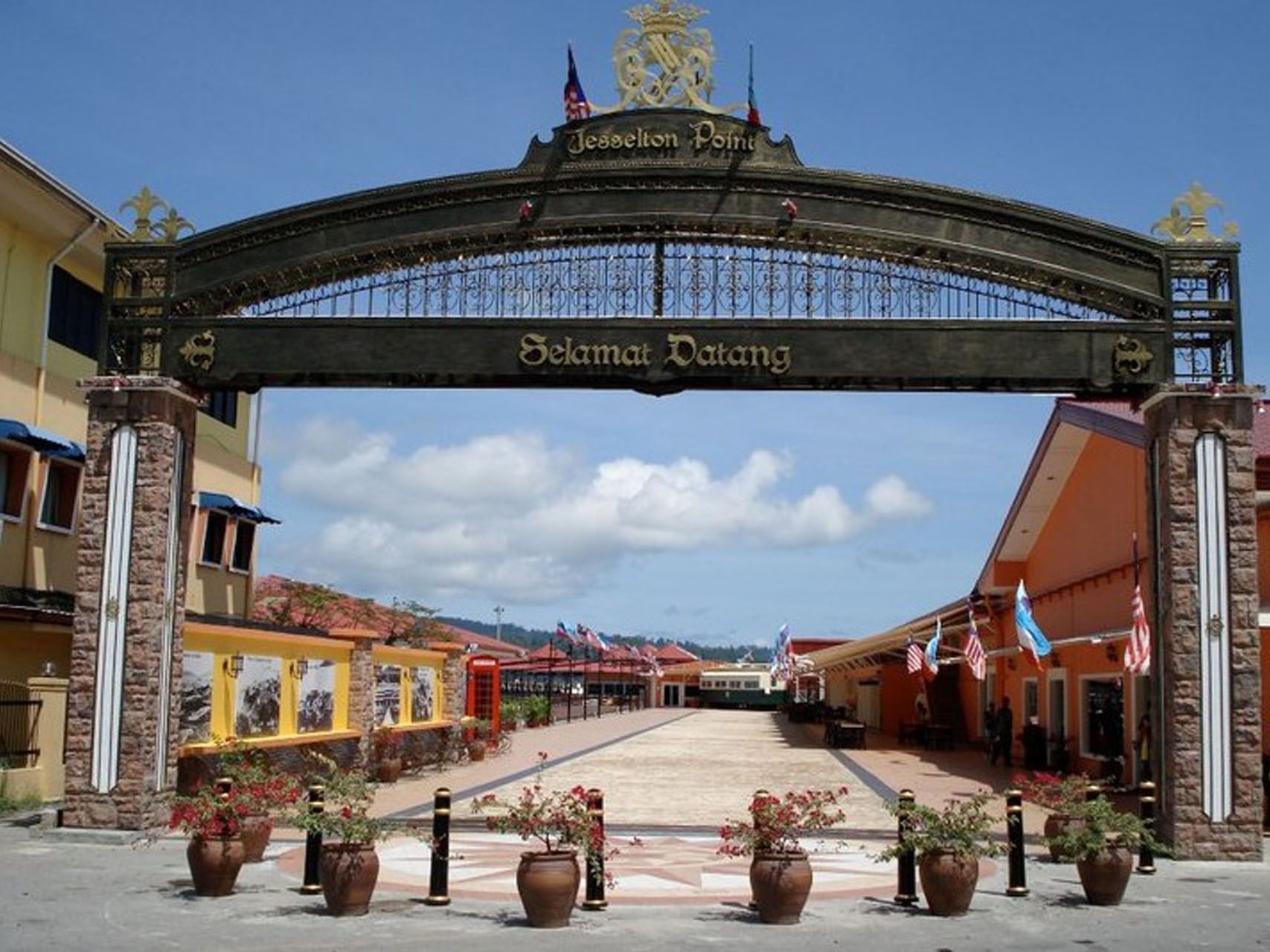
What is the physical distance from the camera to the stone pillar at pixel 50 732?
19.5 m

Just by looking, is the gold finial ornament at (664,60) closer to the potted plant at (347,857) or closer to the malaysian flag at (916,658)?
the potted plant at (347,857)

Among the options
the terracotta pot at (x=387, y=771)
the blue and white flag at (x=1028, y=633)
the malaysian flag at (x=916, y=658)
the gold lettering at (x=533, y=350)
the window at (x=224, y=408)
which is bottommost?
the terracotta pot at (x=387, y=771)

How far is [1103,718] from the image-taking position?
26312 millimetres

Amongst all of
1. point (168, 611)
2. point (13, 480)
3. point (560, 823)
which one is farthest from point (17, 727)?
point (560, 823)

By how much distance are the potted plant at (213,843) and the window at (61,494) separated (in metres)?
11.3

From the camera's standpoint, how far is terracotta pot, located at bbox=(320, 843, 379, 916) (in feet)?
38.9

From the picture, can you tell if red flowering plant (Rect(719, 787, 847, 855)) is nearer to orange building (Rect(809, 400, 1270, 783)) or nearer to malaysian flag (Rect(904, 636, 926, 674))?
Result: orange building (Rect(809, 400, 1270, 783))

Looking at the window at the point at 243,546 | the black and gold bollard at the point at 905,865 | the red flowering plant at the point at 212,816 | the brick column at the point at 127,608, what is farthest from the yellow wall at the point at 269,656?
the black and gold bollard at the point at 905,865

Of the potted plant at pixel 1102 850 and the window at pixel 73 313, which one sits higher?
the window at pixel 73 313

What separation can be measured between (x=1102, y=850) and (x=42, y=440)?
51.7ft

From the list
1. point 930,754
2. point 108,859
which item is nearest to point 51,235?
point 108,859

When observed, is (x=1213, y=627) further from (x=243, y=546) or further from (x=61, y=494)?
(x=243, y=546)

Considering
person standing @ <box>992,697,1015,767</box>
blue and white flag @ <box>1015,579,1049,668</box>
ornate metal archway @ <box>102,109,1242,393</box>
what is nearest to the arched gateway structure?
ornate metal archway @ <box>102,109,1242,393</box>

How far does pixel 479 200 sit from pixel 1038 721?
66.1 feet
